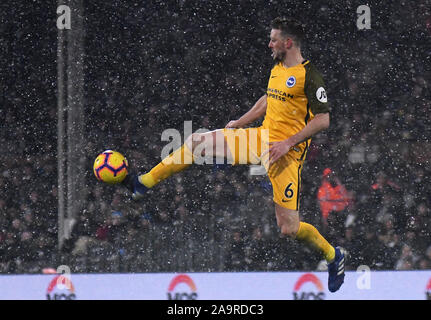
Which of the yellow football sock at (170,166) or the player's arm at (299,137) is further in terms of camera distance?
the yellow football sock at (170,166)

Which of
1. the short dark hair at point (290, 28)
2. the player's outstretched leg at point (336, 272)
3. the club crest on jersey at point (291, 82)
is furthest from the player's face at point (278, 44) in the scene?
the player's outstretched leg at point (336, 272)

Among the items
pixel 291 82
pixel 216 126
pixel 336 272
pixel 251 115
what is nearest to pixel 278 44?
pixel 291 82

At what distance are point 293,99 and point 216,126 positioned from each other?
10.3ft

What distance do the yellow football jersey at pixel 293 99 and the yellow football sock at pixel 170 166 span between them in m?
0.50

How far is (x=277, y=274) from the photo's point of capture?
6.27m

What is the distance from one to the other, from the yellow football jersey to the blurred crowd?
8.65 feet

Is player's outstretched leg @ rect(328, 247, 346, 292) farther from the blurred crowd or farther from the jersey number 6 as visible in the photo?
the blurred crowd

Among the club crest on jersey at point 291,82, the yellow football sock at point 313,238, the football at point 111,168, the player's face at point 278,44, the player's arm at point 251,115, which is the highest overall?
the player's face at point 278,44

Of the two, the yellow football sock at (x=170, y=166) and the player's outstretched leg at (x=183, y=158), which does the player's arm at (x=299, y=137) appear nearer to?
the player's outstretched leg at (x=183, y=158)

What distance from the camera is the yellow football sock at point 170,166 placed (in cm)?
458

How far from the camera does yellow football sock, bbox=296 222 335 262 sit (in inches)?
191

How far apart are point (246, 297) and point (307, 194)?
5.08ft

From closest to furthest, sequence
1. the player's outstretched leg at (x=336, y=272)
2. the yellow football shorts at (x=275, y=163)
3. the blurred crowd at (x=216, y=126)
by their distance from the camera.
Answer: the yellow football shorts at (x=275, y=163), the player's outstretched leg at (x=336, y=272), the blurred crowd at (x=216, y=126)

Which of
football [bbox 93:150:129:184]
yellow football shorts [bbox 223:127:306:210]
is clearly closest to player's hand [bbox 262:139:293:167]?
yellow football shorts [bbox 223:127:306:210]
